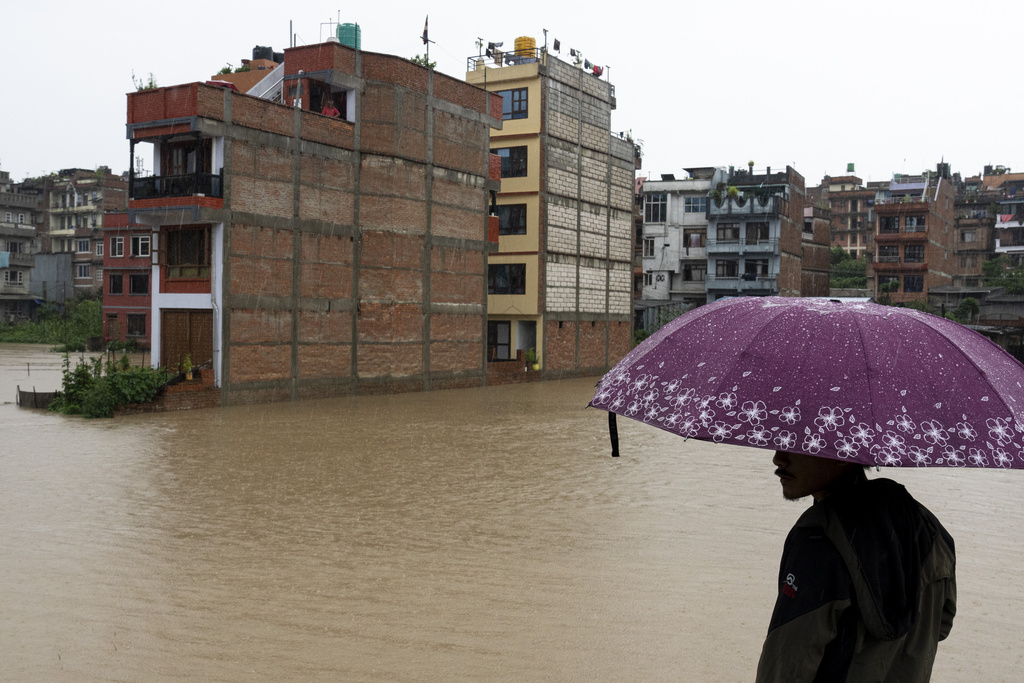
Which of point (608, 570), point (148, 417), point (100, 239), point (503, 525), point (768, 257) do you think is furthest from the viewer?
point (100, 239)

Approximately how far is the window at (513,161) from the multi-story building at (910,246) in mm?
33224

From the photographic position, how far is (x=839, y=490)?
3.12 meters

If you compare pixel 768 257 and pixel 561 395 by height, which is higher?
pixel 768 257

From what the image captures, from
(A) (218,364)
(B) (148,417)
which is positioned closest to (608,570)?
(B) (148,417)

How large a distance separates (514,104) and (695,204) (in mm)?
23966

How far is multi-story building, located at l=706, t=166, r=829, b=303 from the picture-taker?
2260 inches

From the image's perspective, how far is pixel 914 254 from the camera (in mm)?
62219

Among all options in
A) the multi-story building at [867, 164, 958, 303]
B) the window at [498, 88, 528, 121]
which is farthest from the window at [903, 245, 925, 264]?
the window at [498, 88, 528, 121]

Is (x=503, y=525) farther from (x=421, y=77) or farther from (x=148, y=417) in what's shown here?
(x=421, y=77)

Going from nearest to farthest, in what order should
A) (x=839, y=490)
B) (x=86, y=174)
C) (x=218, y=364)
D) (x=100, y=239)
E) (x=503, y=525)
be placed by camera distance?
1. (x=839, y=490)
2. (x=503, y=525)
3. (x=218, y=364)
4. (x=100, y=239)
5. (x=86, y=174)

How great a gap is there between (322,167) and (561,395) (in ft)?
35.8

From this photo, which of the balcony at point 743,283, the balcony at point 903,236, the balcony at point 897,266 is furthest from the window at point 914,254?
the balcony at point 743,283

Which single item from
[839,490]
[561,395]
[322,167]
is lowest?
[561,395]

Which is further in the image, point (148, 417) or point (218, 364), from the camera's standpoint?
point (218, 364)
